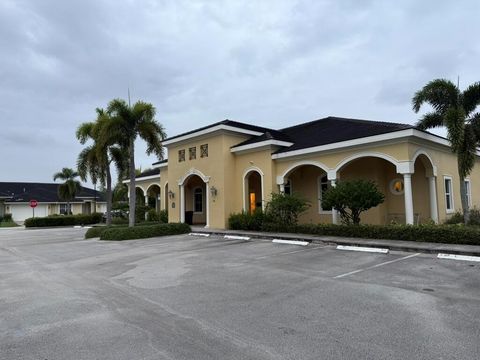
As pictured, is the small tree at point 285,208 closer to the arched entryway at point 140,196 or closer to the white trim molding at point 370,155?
the white trim molding at point 370,155

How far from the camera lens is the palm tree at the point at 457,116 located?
1303cm

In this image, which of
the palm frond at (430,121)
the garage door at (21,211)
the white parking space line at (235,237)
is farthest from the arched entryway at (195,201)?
the garage door at (21,211)

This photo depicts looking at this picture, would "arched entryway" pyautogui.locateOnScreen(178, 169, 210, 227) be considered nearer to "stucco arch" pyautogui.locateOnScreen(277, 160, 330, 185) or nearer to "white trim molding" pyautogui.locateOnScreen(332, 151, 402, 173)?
"stucco arch" pyautogui.locateOnScreen(277, 160, 330, 185)

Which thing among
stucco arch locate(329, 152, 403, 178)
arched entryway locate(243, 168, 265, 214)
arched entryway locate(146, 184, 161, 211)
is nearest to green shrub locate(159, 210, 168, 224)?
arched entryway locate(146, 184, 161, 211)

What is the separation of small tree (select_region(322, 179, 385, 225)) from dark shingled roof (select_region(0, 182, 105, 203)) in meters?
40.5

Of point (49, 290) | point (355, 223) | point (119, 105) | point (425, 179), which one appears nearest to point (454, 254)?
point (355, 223)

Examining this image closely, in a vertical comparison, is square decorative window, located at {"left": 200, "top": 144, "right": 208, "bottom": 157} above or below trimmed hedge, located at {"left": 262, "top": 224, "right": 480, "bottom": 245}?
above

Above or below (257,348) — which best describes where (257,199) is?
above

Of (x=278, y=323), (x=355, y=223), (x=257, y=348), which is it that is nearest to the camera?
(x=257, y=348)

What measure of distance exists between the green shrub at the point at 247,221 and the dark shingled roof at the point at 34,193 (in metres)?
34.3

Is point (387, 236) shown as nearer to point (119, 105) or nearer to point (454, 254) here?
point (454, 254)

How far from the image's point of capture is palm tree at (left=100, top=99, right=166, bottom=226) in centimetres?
1884

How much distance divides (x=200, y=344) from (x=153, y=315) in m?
1.45

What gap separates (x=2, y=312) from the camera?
19.2 feet
